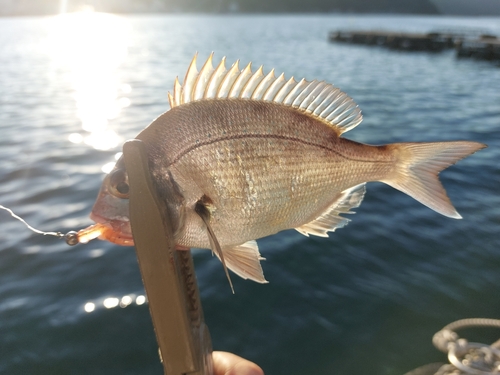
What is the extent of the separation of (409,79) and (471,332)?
69.4 feet

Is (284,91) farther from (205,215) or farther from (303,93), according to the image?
(205,215)

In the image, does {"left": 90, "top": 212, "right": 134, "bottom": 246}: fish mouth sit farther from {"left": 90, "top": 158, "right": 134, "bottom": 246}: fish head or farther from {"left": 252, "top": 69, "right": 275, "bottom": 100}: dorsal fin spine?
{"left": 252, "top": 69, "right": 275, "bottom": 100}: dorsal fin spine

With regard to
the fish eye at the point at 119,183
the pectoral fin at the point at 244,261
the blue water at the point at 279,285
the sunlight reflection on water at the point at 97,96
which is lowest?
the blue water at the point at 279,285

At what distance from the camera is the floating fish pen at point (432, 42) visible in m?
30.9

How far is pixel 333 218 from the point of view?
Result: 74.4 inches

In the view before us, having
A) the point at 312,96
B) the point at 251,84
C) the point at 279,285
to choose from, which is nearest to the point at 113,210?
the point at 251,84

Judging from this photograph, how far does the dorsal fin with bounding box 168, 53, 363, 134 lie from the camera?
1.57m

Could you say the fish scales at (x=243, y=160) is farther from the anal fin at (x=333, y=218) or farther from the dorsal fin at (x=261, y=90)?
the anal fin at (x=333, y=218)

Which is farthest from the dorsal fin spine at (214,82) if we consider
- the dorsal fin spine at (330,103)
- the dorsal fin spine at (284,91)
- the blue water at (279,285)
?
the blue water at (279,285)

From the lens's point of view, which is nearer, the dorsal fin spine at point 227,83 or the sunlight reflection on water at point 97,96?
the dorsal fin spine at point 227,83

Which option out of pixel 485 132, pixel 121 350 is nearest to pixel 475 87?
pixel 485 132

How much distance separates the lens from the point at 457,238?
6.40 metres

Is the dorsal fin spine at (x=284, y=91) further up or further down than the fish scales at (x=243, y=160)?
further up

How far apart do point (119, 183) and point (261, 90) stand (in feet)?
2.23
